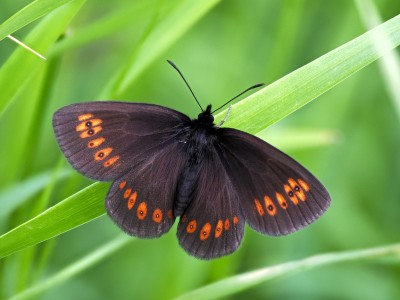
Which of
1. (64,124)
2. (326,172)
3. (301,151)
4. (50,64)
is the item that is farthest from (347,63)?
(326,172)

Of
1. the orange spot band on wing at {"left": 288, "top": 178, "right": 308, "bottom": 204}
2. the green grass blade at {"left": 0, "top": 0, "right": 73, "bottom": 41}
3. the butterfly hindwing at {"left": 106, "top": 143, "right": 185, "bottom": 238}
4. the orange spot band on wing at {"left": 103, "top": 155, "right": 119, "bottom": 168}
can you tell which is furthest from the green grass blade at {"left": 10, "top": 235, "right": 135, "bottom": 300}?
the green grass blade at {"left": 0, "top": 0, "right": 73, "bottom": 41}

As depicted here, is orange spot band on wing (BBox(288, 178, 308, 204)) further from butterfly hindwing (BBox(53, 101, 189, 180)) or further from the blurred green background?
the blurred green background

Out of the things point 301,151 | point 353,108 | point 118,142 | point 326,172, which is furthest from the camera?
point 353,108

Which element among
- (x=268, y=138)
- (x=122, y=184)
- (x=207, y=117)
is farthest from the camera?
(x=268, y=138)

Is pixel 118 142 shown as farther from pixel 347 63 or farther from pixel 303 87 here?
pixel 347 63

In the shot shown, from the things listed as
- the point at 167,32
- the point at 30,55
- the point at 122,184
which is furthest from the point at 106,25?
the point at 122,184

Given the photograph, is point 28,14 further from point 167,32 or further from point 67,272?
point 67,272
